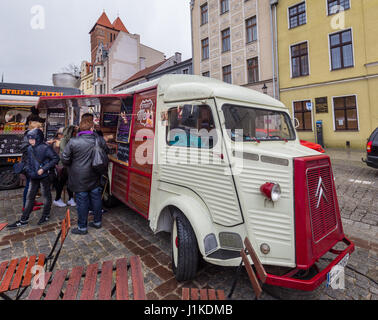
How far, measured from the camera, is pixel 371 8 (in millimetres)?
11773

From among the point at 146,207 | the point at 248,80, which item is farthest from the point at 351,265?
the point at 248,80

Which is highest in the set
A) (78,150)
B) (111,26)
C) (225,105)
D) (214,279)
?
(111,26)

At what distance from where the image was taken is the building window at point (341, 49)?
1277 cm

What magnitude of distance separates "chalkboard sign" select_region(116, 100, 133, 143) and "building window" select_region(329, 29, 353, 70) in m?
14.3

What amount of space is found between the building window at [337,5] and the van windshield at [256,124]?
1476cm

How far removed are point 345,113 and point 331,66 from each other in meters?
3.11

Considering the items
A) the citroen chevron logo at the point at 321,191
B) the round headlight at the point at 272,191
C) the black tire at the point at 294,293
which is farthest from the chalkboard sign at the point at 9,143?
the citroen chevron logo at the point at 321,191

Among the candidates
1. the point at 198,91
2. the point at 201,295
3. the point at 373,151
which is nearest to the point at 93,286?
the point at 201,295

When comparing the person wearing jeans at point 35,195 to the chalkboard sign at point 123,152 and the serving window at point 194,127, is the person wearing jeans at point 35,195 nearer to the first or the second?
the chalkboard sign at point 123,152

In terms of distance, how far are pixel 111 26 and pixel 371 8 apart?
154 feet

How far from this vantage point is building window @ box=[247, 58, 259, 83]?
16.6 metres

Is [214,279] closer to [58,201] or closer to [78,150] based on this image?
[78,150]
